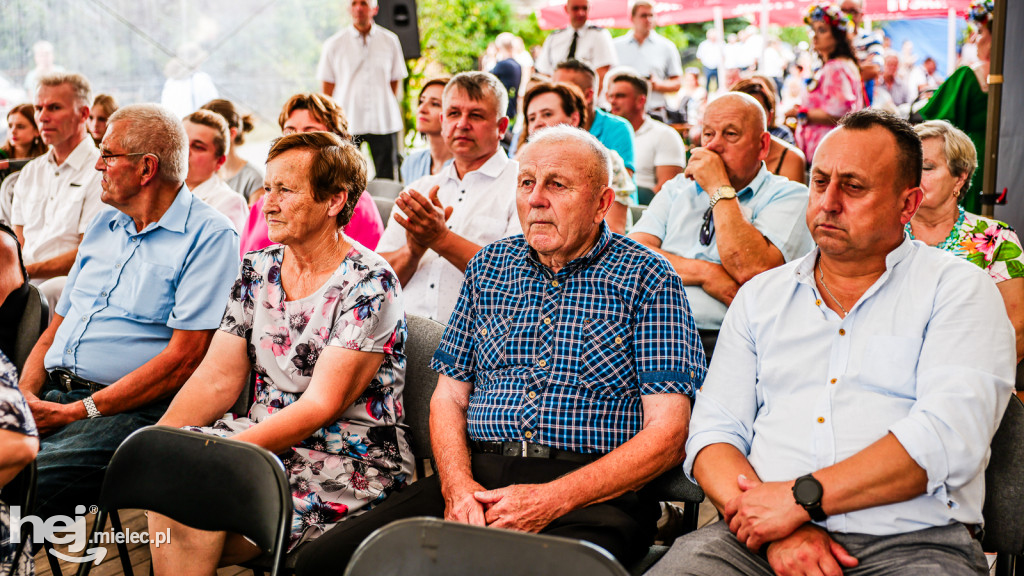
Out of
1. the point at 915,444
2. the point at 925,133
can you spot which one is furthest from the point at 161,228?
the point at 925,133

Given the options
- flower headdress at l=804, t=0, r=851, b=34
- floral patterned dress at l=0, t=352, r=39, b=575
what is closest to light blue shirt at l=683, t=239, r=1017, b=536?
floral patterned dress at l=0, t=352, r=39, b=575

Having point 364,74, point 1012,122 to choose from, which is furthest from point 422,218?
point 364,74

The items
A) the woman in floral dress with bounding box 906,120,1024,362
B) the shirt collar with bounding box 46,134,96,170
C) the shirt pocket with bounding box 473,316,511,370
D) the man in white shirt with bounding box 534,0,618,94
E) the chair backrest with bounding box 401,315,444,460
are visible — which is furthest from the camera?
the man in white shirt with bounding box 534,0,618,94

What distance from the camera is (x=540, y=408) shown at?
189cm

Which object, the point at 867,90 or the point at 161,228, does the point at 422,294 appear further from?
the point at 867,90

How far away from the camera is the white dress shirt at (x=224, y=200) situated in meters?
3.60

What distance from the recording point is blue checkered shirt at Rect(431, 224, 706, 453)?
187 cm

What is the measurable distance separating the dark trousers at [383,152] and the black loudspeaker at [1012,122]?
4600 mm

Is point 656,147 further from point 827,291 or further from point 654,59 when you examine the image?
point 827,291

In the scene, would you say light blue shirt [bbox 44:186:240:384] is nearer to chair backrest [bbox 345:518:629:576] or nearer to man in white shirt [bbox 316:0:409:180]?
chair backrest [bbox 345:518:629:576]

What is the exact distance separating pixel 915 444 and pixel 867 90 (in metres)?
5.12

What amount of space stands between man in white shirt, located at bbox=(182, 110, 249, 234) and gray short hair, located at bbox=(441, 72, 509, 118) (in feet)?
3.87

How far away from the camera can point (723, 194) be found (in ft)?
8.57

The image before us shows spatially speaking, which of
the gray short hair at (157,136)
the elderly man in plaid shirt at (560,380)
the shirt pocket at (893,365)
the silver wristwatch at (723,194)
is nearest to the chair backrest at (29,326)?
the gray short hair at (157,136)
